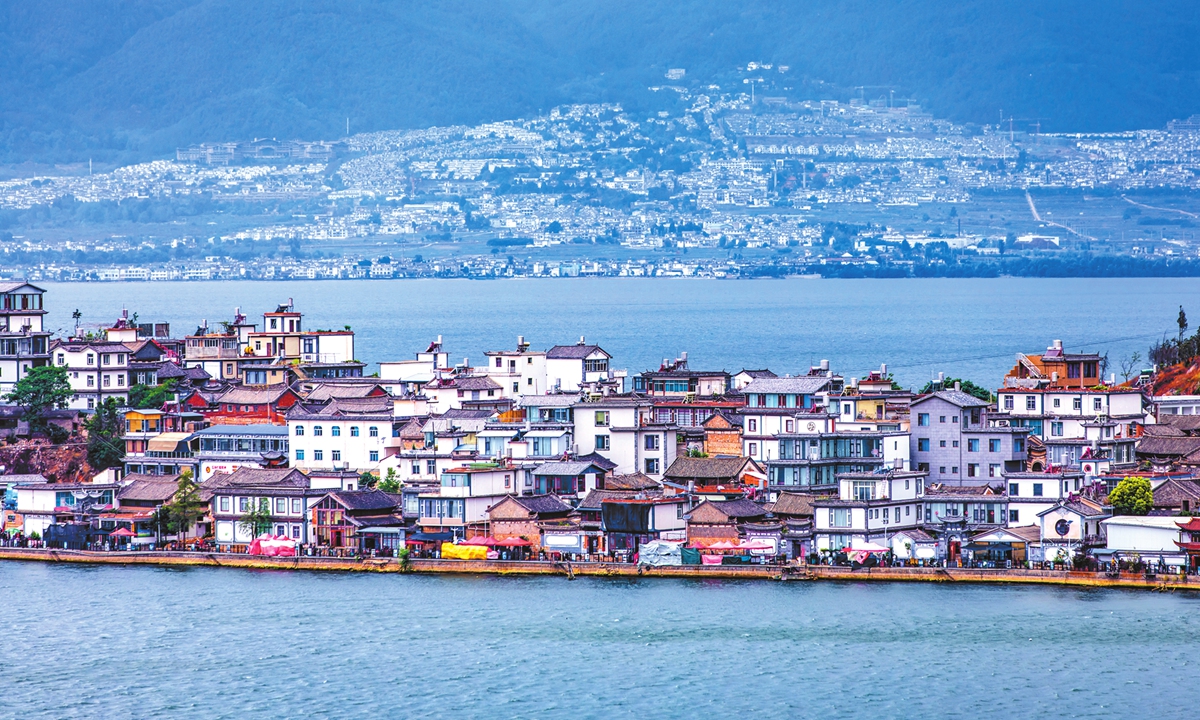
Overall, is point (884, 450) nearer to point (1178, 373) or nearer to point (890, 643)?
point (890, 643)

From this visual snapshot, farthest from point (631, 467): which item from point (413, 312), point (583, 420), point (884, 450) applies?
point (413, 312)

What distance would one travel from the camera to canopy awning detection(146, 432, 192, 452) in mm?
48125

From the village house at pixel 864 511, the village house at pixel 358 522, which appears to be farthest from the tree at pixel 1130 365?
the village house at pixel 358 522

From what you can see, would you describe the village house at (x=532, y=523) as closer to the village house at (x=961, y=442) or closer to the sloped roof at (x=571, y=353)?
the village house at (x=961, y=442)

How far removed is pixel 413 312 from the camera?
156 m

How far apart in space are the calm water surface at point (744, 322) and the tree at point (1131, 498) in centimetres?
3717

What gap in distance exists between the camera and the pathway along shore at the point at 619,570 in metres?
37.3

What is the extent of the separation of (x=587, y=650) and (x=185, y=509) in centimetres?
1291

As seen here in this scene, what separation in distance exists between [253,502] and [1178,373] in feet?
103

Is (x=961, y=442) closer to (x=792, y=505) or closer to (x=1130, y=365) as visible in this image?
(x=792, y=505)

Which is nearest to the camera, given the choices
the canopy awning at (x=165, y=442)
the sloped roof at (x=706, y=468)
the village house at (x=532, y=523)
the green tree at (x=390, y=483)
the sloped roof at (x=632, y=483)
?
the village house at (x=532, y=523)

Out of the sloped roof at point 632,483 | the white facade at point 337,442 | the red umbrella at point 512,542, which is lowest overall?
the red umbrella at point 512,542

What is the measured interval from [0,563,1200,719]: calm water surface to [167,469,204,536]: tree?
3.68 metres

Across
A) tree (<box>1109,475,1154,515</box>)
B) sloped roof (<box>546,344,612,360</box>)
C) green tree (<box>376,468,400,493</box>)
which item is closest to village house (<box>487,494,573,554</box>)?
green tree (<box>376,468,400,493</box>)
